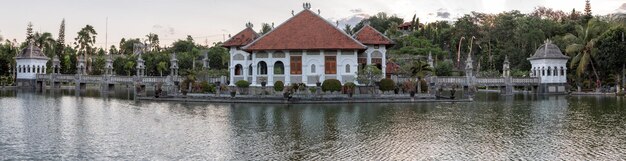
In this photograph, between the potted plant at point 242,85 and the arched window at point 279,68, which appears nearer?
the potted plant at point 242,85

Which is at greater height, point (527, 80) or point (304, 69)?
point (304, 69)

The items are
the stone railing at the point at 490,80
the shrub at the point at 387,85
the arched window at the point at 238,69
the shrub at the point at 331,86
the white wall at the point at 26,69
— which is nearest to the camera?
the shrub at the point at 331,86

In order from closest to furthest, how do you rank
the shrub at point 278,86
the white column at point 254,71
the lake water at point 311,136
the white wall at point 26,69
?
the lake water at point 311,136, the shrub at point 278,86, the white column at point 254,71, the white wall at point 26,69

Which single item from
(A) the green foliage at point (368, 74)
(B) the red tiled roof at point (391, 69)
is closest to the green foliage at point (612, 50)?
(B) the red tiled roof at point (391, 69)

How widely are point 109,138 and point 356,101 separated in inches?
825

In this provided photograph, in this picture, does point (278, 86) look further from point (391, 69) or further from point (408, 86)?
point (391, 69)

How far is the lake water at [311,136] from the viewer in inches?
571

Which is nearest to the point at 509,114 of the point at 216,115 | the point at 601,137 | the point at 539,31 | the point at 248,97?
the point at 601,137

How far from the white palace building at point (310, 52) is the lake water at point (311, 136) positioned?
54.4 ft

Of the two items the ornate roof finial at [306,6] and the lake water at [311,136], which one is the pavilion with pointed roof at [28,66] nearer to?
the ornate roof finial at [306,6]

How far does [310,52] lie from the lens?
143 feet

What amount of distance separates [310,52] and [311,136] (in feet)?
84.7

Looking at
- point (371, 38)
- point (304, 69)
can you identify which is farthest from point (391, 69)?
point (304, 69)

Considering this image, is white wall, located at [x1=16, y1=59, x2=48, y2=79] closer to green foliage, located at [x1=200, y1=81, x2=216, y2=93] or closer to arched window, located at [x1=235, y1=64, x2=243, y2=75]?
arched window, located at [x1=235, y1=64, x2=243, y2=75]
